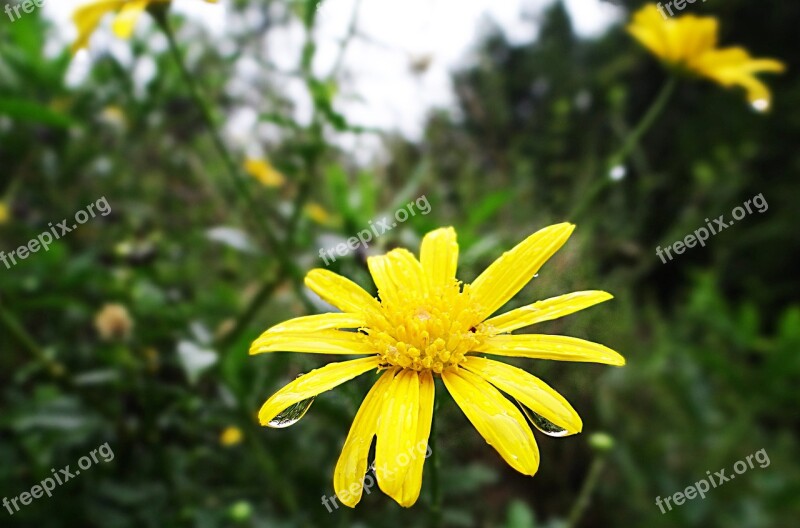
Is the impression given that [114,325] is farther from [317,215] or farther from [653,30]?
[653,30]

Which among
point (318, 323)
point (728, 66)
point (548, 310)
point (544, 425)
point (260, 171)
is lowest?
point (544, 425)

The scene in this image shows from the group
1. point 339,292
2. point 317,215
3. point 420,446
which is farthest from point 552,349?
point 317,215

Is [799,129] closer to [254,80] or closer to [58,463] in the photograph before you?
[254,80]

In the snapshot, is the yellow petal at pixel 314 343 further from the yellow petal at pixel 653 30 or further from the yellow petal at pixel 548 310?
the yellow petal at pixel 653 30

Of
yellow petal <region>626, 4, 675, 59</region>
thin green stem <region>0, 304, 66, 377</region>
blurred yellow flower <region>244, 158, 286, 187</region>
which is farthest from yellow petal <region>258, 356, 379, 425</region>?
yellow petal <region>626, 4, 675, 59</region>

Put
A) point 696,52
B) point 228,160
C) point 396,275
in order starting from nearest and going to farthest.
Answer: point 396,275, point 228,160, point 696,52

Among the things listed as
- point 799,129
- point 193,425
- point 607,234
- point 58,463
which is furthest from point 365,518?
point 799,129

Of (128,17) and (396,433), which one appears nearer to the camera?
(396,433)

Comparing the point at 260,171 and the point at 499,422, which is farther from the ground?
the point at 260,171

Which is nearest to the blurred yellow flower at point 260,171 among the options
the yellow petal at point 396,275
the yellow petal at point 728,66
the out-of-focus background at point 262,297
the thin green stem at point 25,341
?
the out-of-focus background at point 262,297
